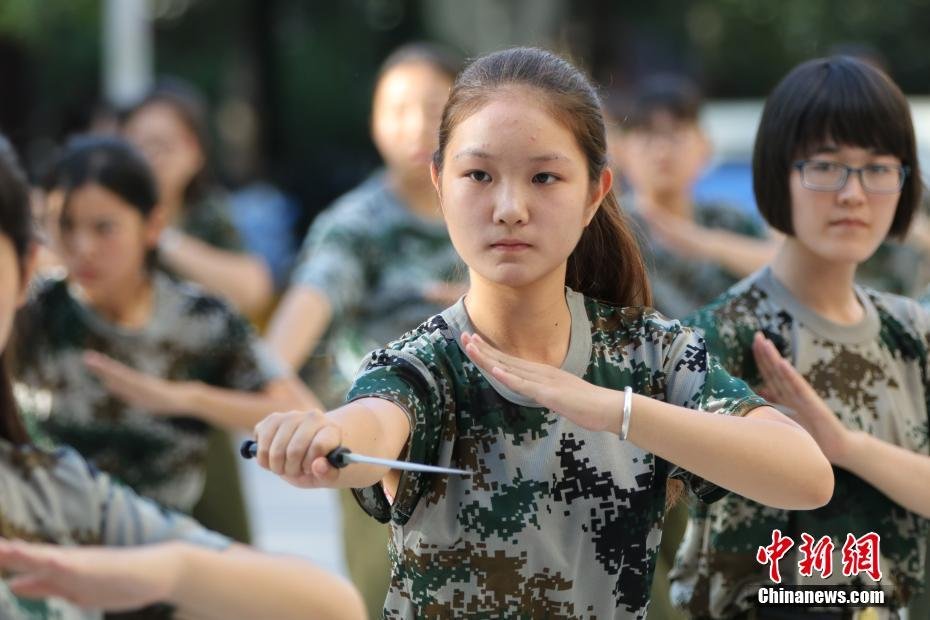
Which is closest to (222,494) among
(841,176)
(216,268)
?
(216,268)

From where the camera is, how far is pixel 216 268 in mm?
6500

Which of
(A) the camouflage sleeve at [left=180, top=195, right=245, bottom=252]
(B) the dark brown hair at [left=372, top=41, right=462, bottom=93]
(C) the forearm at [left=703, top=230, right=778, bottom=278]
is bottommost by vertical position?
(C) the forearm at [left=703, top=230, right=778, bottom=278]

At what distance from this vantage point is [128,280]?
4.78 metres

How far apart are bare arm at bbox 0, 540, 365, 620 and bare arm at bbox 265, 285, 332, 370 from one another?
227 cm

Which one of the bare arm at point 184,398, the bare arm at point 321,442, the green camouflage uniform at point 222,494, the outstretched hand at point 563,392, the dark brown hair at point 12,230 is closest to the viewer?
the bare arm at point 321,442

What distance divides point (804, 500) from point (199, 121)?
16.1ft

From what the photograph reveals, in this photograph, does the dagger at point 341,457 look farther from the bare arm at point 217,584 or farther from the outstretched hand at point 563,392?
the bare arm at point 217,584

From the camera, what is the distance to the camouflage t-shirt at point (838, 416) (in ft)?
11.0

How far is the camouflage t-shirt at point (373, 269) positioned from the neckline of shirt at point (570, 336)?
249 centimetres

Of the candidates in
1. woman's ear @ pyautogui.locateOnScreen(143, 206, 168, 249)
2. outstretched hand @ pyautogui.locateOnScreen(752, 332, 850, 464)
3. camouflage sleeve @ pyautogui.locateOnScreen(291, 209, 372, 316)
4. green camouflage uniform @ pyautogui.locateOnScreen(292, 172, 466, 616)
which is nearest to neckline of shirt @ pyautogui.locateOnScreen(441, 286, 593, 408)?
outstretched hand @ pyautogui.locateOnScreen(752, 332, 850, 464)

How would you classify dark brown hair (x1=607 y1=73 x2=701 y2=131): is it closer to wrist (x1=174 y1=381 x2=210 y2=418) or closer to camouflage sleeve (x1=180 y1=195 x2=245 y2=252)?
camouflage sleeve (x1=180 y1=195 x2=245 y2=252)

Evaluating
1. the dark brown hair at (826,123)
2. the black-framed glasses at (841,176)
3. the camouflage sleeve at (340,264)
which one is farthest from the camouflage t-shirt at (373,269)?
the black-framed glasses at (841,176)

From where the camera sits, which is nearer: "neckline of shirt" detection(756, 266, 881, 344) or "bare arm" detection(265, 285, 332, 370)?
"neckline of shirt" detection(756, 266, 881, 344)

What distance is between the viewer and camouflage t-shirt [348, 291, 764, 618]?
2607 mm
